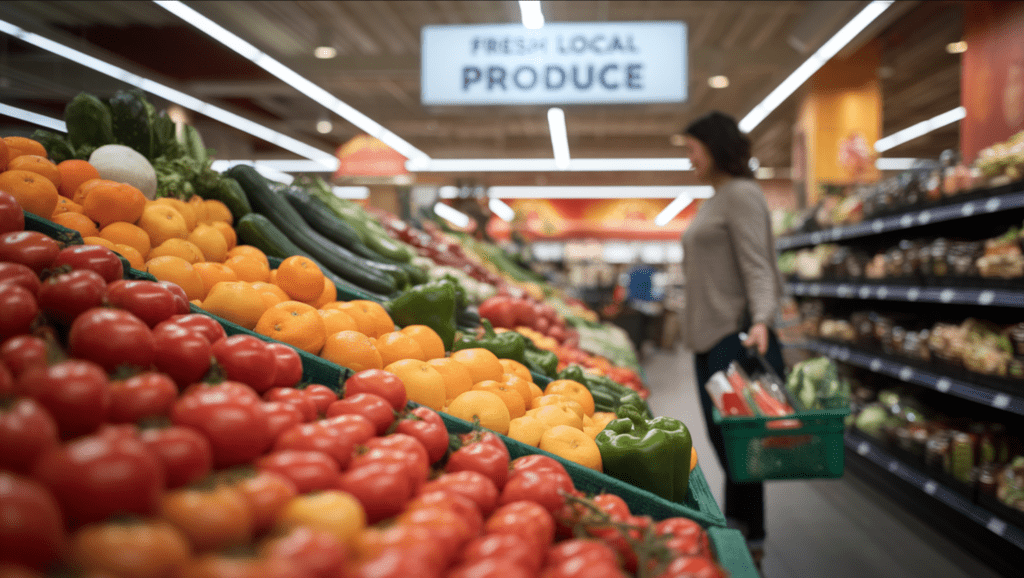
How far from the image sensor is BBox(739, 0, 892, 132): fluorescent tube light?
4.32 metres

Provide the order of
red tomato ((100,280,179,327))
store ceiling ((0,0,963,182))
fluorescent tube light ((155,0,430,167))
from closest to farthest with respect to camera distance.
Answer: red tomato ((100,280,179,327))
fluorescent tube light ((155,0,430,167))
store ceiling ((0,0,963,182))

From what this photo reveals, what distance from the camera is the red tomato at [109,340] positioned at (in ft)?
2.83

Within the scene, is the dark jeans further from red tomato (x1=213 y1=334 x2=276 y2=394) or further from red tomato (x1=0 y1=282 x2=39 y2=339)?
red tomato (x1=0 y1=282 x2=39 y2=339)

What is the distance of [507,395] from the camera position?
1497mm

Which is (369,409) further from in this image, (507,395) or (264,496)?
(507,395)

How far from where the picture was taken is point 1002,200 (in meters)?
2.82

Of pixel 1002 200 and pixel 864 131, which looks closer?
pixel 1002 200

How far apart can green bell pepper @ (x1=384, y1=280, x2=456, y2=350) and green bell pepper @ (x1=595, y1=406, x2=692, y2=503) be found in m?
0.71

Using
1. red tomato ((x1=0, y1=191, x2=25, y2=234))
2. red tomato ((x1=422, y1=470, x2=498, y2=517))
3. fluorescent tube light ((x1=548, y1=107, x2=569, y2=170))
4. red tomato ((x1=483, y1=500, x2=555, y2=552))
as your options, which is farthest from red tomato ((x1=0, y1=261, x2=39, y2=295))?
fluorescent tube light ((x1=548, y1=107, x2=569, y2=170))

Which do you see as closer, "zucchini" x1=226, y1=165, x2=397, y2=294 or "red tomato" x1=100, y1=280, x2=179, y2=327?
"red tomato" x1=100, y1=280, x2=179, y2=327

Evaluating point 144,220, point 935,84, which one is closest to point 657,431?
point 144,220

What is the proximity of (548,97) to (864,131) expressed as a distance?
15.8 feet

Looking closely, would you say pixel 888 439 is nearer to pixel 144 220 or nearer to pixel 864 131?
pixel 144 220

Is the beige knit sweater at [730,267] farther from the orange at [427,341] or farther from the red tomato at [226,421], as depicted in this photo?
the red tomato at [226,421]
